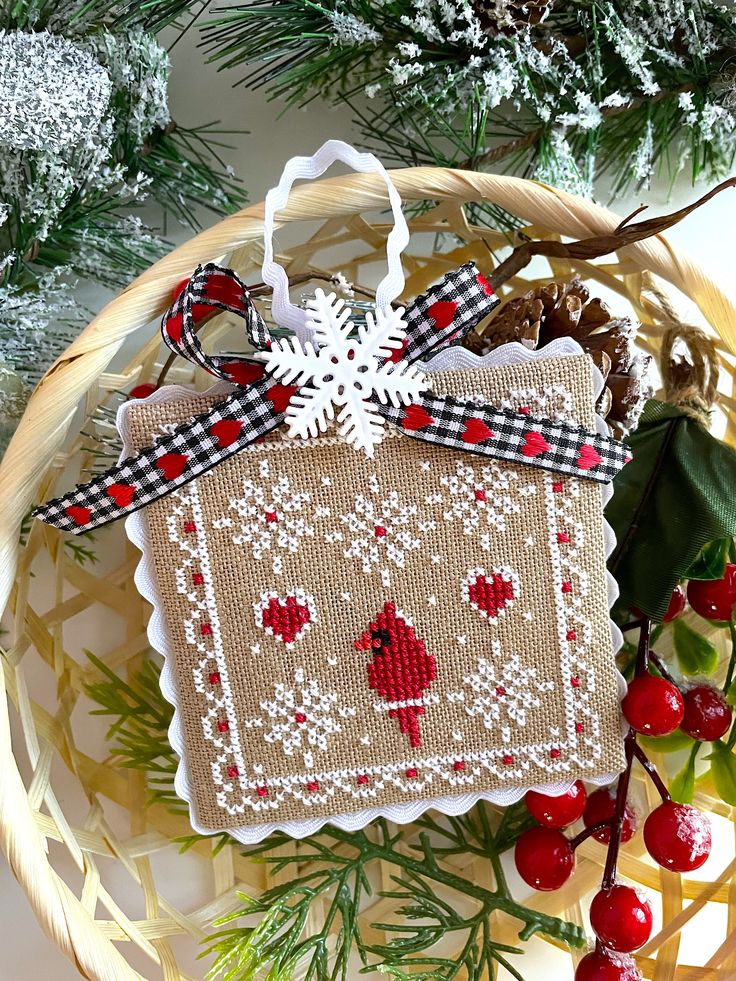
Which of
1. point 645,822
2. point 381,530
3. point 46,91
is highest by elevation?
point 46,91

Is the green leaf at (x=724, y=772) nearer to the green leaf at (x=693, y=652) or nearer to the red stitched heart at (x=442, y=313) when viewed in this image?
the green leaf at (x=693, y=652)

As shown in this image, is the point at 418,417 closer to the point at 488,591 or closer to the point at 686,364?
the point at 488,591

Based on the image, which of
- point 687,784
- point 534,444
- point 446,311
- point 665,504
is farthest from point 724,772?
point 446,311

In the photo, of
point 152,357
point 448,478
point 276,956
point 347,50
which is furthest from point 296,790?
point 347,50

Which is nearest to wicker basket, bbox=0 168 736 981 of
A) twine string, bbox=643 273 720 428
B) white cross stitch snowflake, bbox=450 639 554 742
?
twine string, bbox=643 273 720 428

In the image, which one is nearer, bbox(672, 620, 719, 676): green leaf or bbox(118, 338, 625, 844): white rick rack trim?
bbox(118, 338, 625, 844): white rick rack trim

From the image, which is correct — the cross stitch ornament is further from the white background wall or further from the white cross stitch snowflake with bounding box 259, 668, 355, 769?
the white background wall
